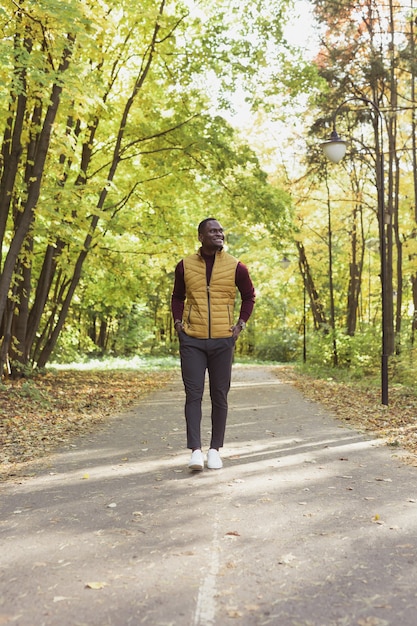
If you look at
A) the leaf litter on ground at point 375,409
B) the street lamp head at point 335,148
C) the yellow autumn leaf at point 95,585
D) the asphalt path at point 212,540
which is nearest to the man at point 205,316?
the asphalt path at point 212,540

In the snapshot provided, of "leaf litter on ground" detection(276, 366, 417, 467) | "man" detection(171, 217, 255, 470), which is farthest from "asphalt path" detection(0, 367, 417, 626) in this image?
"leaf litter on ground" detection(276, 366, 417, 467)

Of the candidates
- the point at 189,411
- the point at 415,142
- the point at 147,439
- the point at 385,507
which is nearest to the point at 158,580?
the point at 385,507

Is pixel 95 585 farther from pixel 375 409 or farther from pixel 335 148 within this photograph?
pixel 335 148

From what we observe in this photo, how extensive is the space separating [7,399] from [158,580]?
8.66 meters

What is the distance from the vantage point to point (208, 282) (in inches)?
229

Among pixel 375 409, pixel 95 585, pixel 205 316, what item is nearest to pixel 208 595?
pixel 95 585

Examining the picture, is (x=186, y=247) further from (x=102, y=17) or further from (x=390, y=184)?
(x=102, y=17)

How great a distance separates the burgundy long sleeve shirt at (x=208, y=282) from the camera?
5895 mm

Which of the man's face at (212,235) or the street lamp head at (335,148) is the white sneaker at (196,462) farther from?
the street lamp head at (335,148)

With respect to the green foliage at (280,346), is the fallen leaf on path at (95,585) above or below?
below

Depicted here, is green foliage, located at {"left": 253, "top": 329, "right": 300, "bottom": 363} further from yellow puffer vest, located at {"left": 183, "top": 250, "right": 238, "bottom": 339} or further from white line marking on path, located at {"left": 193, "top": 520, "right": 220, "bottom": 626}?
white line marking on path, located at {"left": 193, "top": 520, "right": 220, "bottom": 626}

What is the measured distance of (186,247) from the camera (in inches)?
741

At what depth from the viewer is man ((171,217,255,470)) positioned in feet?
19.1

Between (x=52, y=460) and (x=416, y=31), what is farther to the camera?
(x=416, y=31)
